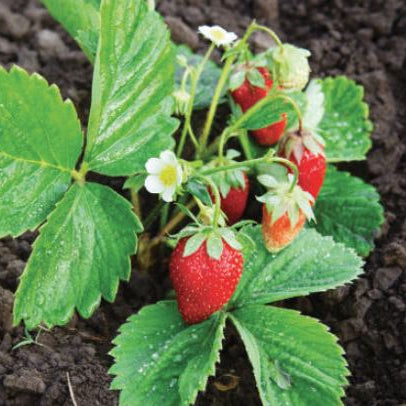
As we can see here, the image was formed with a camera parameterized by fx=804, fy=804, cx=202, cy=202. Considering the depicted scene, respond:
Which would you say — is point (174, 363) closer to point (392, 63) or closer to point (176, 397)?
point (176, 397)

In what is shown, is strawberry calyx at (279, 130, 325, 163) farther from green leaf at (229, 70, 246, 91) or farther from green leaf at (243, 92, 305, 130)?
green leaf at (229, 70, 246, 91)

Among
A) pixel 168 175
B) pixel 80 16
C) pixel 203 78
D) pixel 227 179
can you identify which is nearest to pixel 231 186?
pixel 227 179

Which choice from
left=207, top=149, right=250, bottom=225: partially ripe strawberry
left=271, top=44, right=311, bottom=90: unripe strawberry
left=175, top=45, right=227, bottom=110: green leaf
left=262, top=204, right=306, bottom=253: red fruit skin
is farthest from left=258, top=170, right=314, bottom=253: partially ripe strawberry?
left=175, top=45, right=227, bottom=110: green leaf

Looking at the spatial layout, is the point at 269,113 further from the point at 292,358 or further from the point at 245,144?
the point at 292,358

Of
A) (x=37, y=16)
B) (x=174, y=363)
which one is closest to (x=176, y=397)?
(x=174, y=363)

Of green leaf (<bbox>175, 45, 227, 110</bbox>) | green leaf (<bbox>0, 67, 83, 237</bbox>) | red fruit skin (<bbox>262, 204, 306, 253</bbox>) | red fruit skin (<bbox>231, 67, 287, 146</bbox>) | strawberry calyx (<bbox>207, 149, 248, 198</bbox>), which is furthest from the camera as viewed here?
green leaf (<bbox>175, 45, 227, 110</bbox>)
